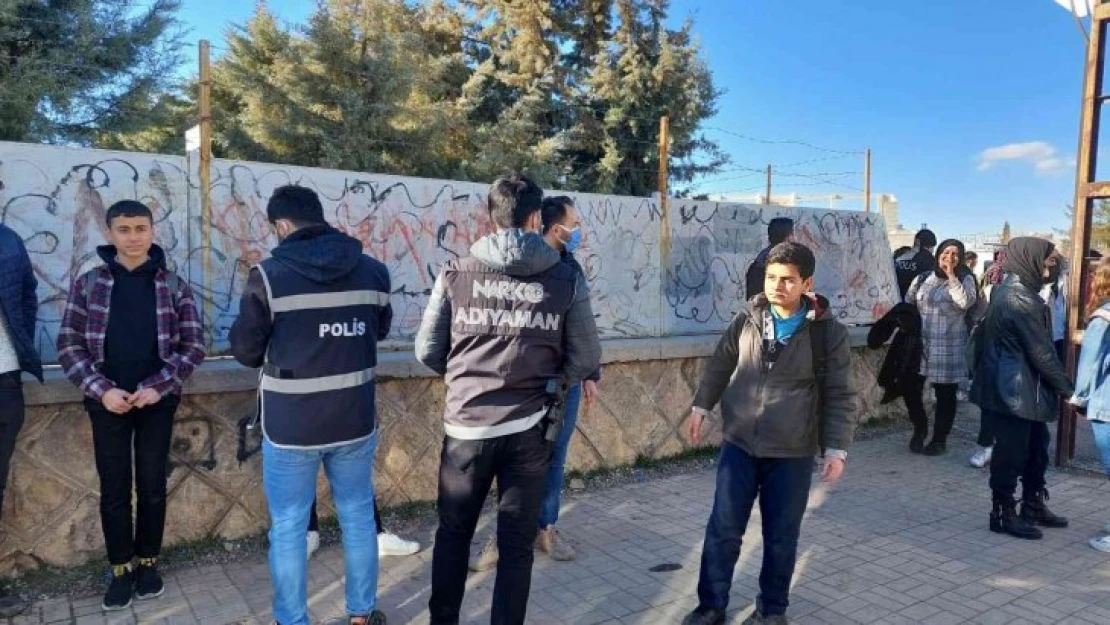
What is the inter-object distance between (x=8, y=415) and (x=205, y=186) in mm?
1701

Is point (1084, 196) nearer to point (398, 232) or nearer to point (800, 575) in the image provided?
point (800, 575)

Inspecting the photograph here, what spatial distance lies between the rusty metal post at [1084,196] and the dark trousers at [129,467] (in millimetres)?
6784

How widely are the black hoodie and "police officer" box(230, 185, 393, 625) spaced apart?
0.79 meters

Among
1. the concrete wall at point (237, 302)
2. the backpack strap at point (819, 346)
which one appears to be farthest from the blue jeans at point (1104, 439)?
the concrete wall at point (237, 302)

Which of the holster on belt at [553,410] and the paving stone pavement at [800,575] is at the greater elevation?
the holster on belt at [553,410]

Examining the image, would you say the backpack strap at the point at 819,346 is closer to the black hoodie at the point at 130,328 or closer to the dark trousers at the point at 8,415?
the black hoodie at the point at 130,328

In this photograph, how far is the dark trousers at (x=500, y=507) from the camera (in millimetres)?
2838

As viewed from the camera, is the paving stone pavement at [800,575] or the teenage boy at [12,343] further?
the paving stone pavement at [800,575]

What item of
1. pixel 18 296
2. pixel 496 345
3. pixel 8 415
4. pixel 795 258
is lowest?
pixel 8 415

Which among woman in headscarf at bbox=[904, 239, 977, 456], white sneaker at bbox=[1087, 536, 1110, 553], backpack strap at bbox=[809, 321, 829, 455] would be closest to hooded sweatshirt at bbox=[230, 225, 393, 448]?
backpack strap at bbox=[809, 321, 829, 455]

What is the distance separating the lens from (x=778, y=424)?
324 cm

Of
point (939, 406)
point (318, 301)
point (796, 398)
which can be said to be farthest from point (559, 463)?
point (939, 406)

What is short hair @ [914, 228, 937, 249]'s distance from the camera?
8.12 metres

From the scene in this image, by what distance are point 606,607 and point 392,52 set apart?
60.1ft
